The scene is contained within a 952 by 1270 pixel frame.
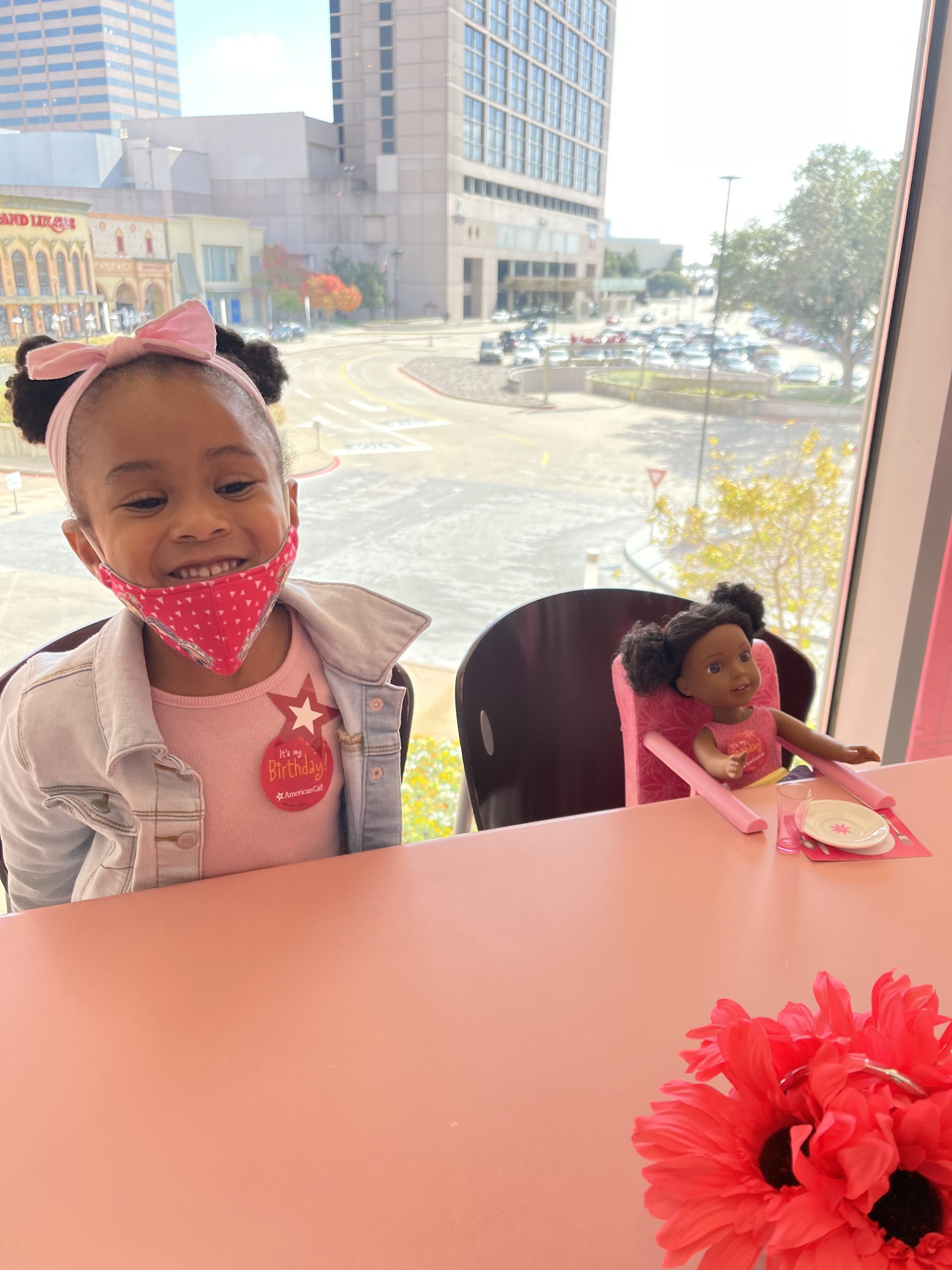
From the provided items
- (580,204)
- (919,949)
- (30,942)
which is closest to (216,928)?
(30,942)

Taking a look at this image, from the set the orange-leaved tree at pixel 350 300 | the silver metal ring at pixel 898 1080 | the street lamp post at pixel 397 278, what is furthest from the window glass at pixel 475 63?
the silver metal ring at pixel 898 1080

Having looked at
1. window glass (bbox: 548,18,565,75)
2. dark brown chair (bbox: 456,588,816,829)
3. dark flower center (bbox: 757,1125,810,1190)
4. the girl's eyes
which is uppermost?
window glass (bbox: 548,18,565,75)

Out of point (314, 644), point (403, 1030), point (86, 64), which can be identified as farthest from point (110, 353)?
point (86, 64)

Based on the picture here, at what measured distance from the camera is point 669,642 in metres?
1.17

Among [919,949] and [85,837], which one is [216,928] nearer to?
[85,837]

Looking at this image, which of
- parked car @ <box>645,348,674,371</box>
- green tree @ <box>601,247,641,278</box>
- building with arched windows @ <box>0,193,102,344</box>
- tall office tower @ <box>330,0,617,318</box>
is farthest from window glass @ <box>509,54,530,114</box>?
building with arched windows @ <box>0,193,102,344</box>

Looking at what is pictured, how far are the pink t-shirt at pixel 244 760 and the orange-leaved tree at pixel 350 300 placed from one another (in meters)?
1.23

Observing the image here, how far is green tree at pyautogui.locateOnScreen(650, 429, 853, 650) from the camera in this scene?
2.22 metres

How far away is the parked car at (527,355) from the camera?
2.16 meters

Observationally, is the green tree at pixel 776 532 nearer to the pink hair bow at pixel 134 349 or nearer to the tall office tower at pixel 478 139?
the tall office tower at pixel 478 139

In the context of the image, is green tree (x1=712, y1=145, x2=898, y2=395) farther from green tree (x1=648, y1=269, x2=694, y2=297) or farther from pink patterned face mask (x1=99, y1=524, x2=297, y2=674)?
pink patterned face mask (x1=99, y1=524, x2=297, y2=674)

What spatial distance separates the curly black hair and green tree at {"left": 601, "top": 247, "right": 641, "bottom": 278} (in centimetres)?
123

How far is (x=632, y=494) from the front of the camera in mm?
2252

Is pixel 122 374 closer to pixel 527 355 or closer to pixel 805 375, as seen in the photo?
pixel 527 355
